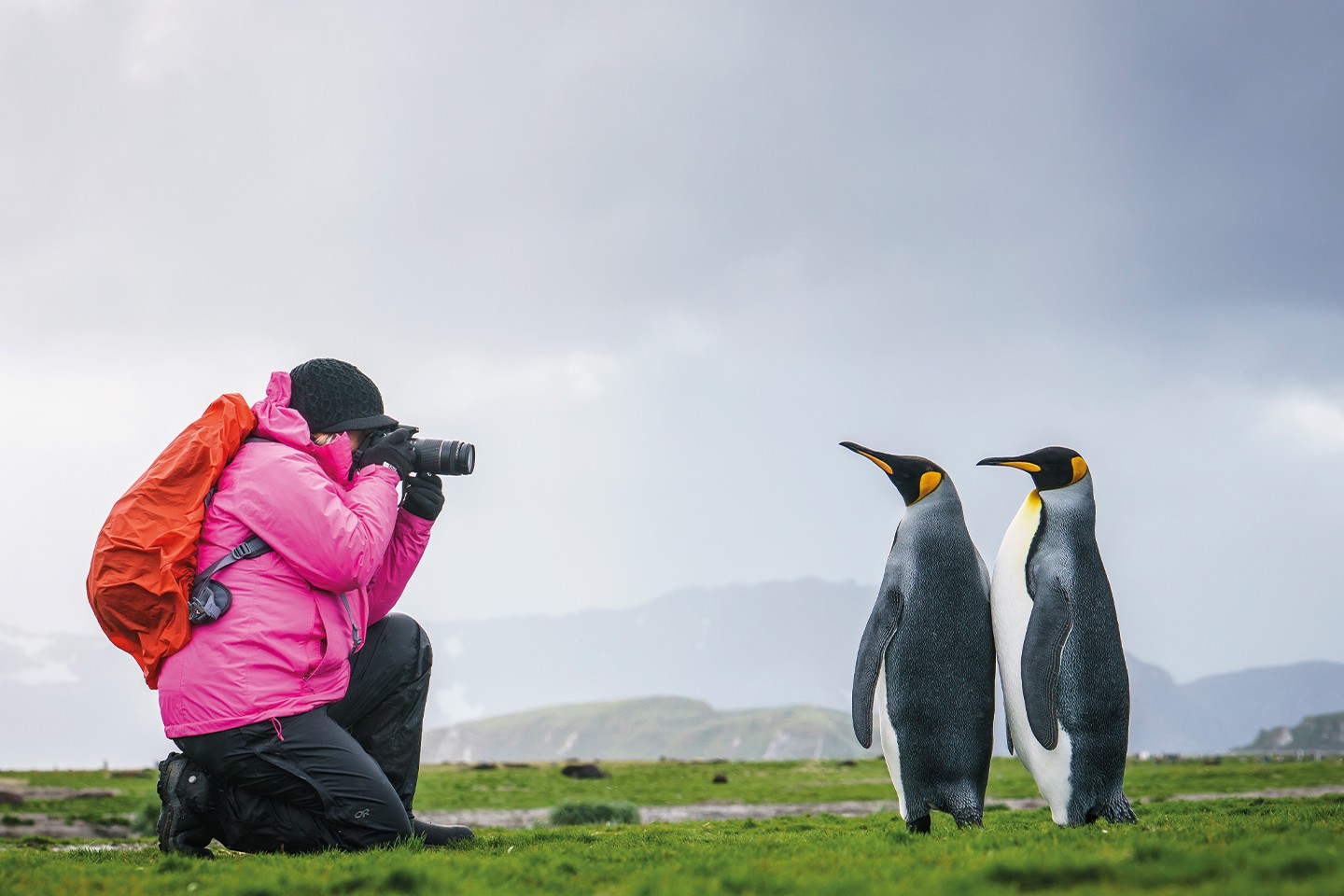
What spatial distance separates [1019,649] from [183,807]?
14.8 feet

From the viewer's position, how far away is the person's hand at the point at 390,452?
198 inches

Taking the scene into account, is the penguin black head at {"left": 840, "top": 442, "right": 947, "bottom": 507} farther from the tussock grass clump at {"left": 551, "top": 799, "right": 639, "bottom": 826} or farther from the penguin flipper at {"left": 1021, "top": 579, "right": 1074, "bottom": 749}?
the tussock grass clump at {"left": 551, "top": 799, "right": 639, "bottom": 826}

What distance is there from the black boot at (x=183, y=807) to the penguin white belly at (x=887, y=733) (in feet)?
12.2

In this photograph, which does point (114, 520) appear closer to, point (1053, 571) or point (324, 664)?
point (324, 664)

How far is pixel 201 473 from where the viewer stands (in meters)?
4.45

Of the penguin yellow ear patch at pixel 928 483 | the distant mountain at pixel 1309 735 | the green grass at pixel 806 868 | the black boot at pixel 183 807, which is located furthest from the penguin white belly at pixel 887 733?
the distant mountain at pixel 1309 735

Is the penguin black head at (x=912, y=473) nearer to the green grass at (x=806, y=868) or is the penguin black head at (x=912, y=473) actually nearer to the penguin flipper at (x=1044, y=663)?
the penguin flipper at (x=1044, y=663)

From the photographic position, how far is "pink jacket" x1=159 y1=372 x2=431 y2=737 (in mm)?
4316

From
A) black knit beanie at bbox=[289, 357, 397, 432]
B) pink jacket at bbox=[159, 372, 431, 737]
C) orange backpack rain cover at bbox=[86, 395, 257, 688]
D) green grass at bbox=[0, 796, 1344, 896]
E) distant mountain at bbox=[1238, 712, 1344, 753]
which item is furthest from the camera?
distant mountain at bbox=[1238, 712, 1344, 753]

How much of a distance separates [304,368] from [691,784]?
83.2 ft

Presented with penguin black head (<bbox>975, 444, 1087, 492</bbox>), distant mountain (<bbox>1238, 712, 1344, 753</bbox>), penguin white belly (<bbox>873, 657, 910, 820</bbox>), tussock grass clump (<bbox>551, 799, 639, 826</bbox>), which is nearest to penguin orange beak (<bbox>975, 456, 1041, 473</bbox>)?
penguin black head (<bbox>975, 444, 1087, 492</bbox>)

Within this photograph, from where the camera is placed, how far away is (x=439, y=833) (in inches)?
205

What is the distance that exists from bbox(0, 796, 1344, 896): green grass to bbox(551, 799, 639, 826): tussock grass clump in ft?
31.0

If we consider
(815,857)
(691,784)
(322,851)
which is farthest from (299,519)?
(691,784)
